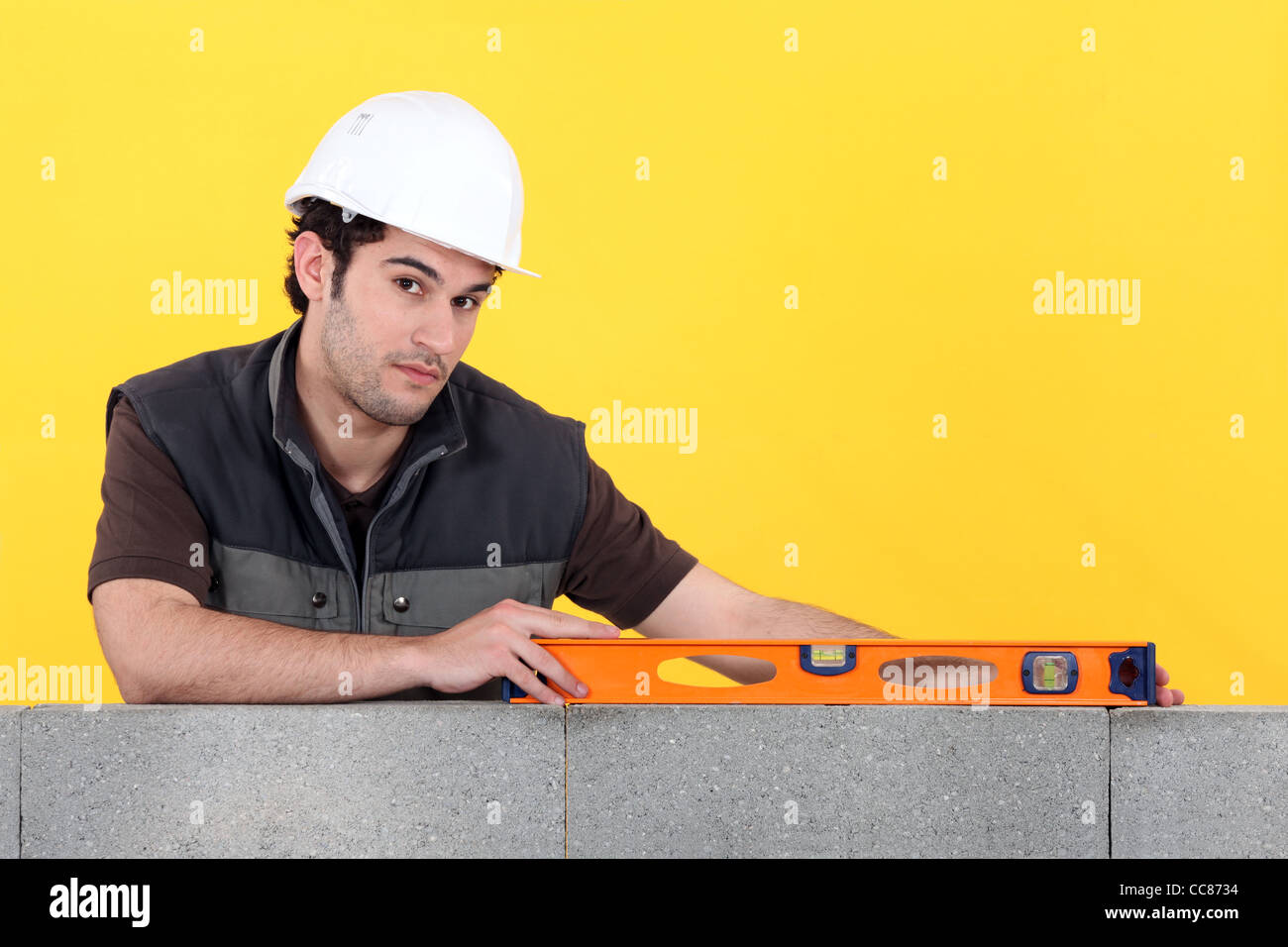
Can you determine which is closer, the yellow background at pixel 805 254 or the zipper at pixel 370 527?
the zipper at pixel 370 527

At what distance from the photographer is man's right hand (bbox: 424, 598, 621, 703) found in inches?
77.1

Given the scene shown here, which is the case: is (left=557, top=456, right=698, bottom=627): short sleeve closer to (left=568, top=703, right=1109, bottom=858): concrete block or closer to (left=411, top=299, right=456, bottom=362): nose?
(left=411, top=299, right=456, bottom=362): nose

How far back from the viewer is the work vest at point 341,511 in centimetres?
261

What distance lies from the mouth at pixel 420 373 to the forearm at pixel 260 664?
675 millimetres

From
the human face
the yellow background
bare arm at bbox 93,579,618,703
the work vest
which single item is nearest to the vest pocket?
the work vest

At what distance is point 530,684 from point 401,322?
94cm

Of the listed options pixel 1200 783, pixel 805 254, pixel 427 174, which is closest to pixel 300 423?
pixel 427 174

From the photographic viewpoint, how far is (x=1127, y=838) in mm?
1907

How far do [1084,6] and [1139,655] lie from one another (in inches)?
124

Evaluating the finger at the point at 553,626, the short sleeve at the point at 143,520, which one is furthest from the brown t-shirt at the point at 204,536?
the finger at the point at 553,626

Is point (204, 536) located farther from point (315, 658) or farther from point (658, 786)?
point (658, 786)

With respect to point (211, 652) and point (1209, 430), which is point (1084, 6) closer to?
point (1209, 430)

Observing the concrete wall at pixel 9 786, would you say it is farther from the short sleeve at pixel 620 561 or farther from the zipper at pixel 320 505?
the short sleeve at pixel 620 561
